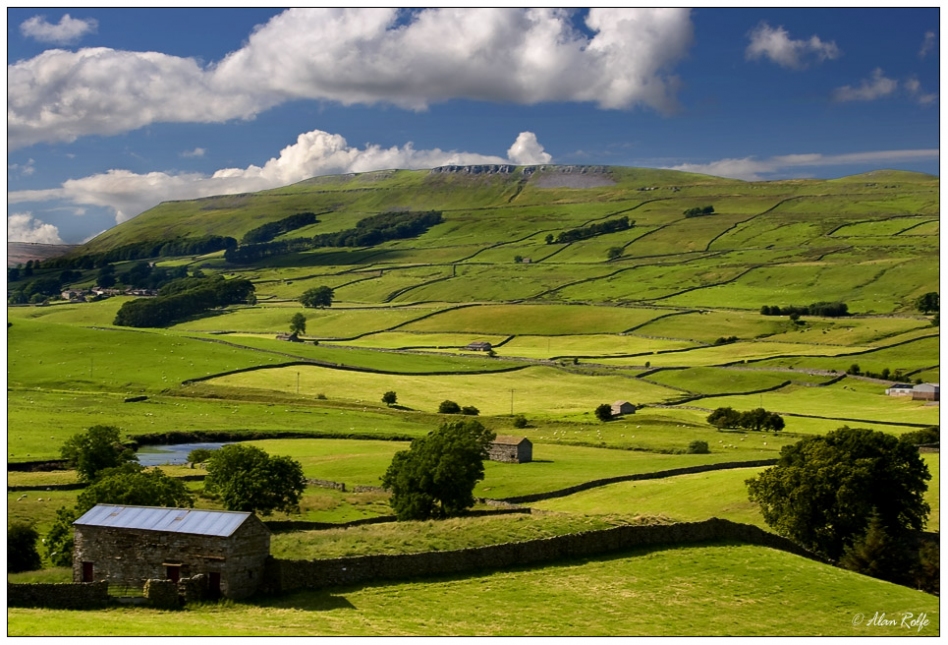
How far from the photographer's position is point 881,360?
154m

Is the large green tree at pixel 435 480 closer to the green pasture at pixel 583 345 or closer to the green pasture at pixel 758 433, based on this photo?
the green pasture at pixel 758 433

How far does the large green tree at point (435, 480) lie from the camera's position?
61.3 m

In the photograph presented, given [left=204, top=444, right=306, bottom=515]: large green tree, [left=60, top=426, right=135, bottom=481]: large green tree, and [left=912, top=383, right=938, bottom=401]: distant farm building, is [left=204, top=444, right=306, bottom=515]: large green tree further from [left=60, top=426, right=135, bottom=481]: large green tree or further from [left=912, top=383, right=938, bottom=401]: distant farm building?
[left=912, top=383, right=938, bottom=401]: distant farm building

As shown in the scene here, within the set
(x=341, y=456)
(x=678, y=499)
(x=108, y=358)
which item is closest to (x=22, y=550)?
(x=678, y=499)

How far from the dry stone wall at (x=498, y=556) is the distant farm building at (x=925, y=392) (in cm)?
8090

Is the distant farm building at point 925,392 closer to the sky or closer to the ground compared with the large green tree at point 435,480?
closer to the sky

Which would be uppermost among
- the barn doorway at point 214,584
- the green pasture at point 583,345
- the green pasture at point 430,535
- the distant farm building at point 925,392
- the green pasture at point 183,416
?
the green pasture at point 583,345

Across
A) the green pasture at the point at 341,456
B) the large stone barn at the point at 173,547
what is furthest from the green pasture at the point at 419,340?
the large stone barn at the point at 173,547

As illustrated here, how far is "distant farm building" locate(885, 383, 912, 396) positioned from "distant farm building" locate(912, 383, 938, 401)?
1534 millimetres

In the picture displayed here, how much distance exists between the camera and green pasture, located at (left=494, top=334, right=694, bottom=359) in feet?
571

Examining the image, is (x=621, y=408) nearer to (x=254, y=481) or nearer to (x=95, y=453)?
(x=95, y=453)

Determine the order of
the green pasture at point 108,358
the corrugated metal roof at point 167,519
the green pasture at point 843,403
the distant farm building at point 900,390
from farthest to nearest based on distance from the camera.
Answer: the green pasture at point 108,358, the distant farm building at point 900,390, the green pasture at point 843,403, the corrugated metal roof at point 167,519

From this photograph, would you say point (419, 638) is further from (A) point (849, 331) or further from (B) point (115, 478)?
(A) point (849, 331)

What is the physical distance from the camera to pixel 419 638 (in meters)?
30.5
